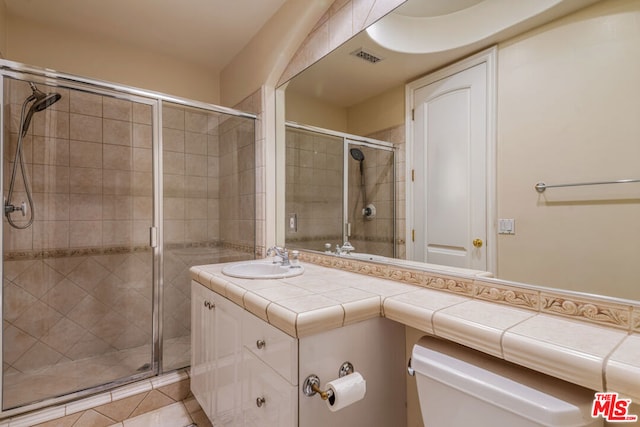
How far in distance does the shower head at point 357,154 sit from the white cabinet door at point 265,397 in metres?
1.07

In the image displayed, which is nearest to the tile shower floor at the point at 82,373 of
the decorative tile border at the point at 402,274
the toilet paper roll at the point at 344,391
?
the decorative tile border at the point at 402,274

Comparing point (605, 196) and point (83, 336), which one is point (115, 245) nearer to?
point (83, 336)

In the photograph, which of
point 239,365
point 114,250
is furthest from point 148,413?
point 114,250

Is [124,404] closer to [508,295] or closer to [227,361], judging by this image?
[227,361]

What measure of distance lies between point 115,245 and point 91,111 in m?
0.96

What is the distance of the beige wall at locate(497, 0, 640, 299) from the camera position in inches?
30.6

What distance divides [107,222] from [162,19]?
4.93ft

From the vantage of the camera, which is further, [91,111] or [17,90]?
[91,111]

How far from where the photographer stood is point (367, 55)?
1543 millimetres

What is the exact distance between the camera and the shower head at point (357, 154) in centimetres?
163

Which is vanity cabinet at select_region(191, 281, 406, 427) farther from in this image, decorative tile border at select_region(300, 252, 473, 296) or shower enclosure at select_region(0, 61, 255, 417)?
shower enclosure at select_region(0, 61, 255, 417)

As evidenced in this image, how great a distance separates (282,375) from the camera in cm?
94

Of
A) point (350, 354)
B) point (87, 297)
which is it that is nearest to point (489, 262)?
point (350, 354)

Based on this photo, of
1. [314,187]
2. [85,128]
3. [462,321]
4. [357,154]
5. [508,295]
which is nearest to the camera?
[462,321]
